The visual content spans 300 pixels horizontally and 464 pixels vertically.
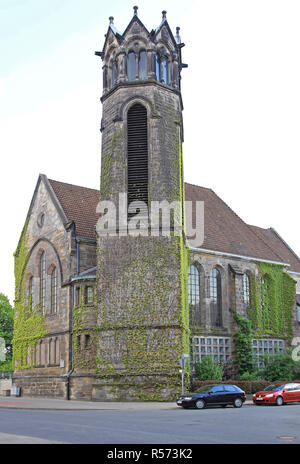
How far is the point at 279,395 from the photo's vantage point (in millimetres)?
26141

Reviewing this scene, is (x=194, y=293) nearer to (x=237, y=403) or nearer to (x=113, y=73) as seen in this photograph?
(x=237, y=403)

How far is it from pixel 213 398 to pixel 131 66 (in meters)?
20.1

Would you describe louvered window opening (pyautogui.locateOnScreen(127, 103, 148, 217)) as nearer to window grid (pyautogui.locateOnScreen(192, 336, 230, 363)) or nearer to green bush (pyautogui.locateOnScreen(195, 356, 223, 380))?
window grid (pyautogui.locateOnScreen(192, 336, 230, 363))

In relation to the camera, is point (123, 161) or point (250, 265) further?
point (250, 265)

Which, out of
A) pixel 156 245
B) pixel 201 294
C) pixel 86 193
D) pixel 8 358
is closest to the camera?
pixel 156 245

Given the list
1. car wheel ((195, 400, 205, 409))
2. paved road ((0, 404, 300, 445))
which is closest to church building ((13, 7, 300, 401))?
car wheel ((195, 400, 205, 409))

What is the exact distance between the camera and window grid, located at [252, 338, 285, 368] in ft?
128

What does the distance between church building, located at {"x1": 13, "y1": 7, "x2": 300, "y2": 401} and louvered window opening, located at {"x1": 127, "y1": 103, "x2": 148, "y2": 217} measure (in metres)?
0.07

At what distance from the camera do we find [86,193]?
4106 cm

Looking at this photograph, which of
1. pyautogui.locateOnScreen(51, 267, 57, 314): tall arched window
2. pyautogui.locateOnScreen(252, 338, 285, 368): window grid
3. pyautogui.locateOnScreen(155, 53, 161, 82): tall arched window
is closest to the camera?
pyautogui.locateOnScreen(155, 53, 161, 82): tall arched window

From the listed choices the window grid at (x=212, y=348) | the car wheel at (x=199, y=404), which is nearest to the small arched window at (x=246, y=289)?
the window grid at (x=212, y=348)
